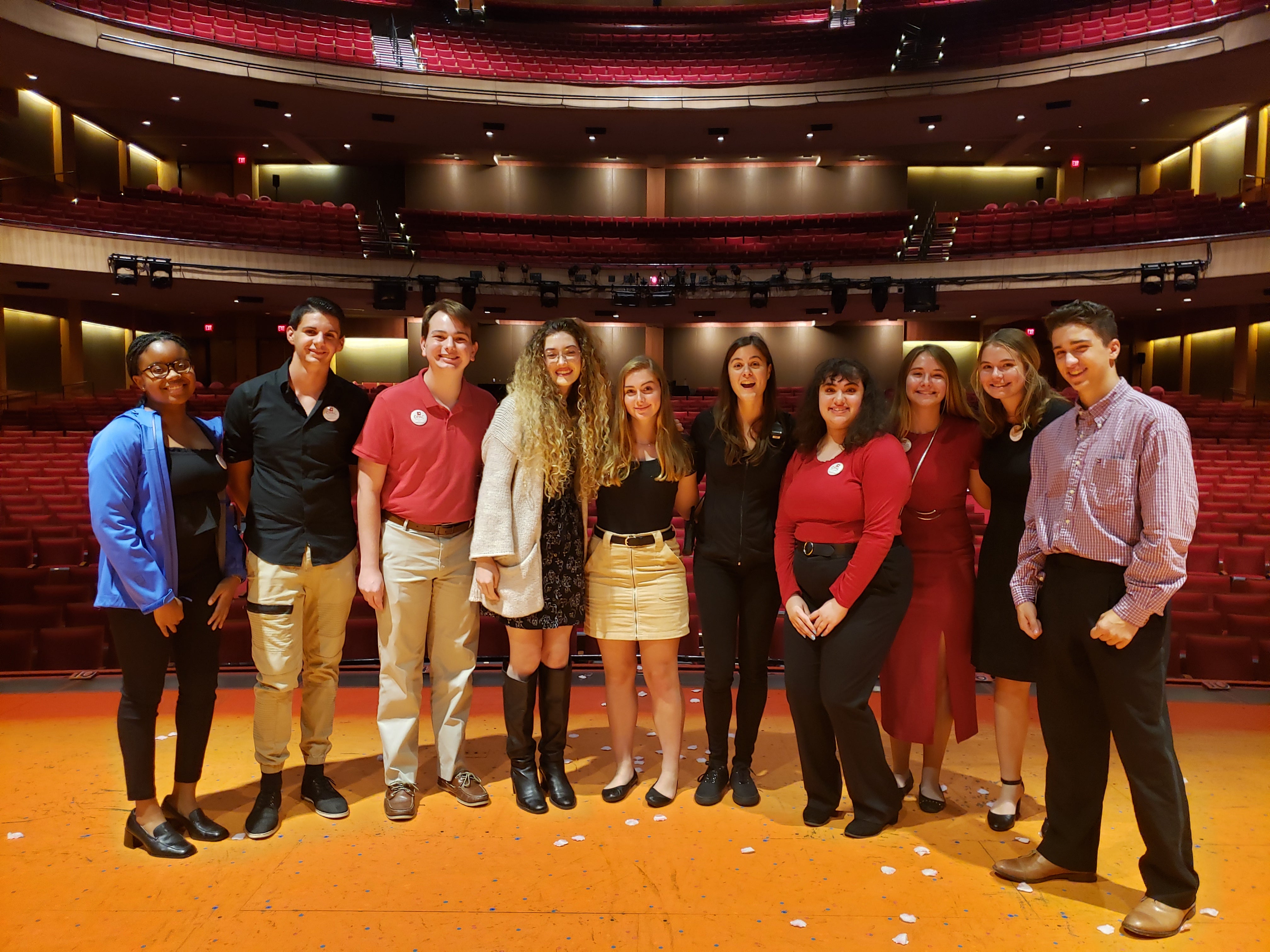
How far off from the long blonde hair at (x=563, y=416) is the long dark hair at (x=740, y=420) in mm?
366

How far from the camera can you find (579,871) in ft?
6.75

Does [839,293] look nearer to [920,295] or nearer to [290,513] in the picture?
[920,295]

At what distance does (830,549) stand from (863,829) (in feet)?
2.74

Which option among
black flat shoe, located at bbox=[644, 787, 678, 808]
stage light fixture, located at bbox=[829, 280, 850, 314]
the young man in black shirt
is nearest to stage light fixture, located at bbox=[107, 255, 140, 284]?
stage light fixture, located at bbox=[829, 280, 850, 314]

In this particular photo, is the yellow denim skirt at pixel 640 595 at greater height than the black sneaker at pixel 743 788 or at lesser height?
greater

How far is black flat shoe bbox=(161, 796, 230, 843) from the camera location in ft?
7.24

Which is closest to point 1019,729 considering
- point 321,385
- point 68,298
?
point 321,385

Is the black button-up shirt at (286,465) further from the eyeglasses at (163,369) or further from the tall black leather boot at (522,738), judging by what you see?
the tall black leather boot at (522,738)

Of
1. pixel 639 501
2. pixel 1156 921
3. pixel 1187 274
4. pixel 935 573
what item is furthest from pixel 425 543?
pixel 1187 274

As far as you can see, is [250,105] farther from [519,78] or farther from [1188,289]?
[1188,289]

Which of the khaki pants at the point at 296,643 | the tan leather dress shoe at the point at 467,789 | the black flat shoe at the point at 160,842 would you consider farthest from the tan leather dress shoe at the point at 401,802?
the black flat shoe at the point at 160,842

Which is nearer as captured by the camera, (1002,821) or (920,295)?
(1002,821)

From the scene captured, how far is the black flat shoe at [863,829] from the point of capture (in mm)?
2236

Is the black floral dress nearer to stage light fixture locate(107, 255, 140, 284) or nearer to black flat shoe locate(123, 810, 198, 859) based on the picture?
black flat shoe locate(123, 810, 198, 859)
